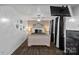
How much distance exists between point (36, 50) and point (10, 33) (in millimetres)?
550

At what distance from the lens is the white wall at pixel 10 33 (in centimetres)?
179

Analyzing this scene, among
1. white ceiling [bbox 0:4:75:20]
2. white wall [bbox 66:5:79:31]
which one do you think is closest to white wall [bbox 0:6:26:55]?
white ceiling [bbox 0:4:75:20]

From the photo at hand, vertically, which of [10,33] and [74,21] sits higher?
[74,21]

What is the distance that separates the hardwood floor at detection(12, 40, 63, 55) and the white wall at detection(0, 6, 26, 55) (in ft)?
0.32

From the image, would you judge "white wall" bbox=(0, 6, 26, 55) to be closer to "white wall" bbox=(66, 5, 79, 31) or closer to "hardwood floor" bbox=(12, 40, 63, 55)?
"hardwood floor" bbox=(12, 40, 63, 55)

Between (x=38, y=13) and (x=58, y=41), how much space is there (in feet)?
2.09

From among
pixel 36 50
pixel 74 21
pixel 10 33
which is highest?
pixel 74 21

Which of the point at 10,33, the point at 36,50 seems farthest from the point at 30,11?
→ the point at 36,50

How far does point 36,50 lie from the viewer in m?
1.87

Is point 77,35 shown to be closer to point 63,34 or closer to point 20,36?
point 63,34

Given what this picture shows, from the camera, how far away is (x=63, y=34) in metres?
1.90

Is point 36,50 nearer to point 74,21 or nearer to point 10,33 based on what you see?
point 10,33

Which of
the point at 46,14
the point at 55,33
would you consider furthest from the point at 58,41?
the point at 46,14
